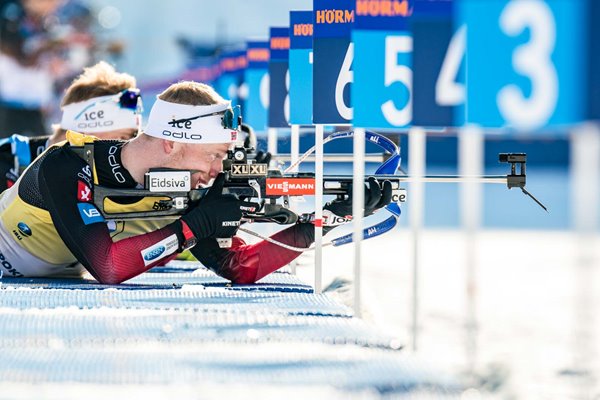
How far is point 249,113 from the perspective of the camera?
8719 mm

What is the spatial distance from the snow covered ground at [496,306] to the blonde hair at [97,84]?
1.58 meters

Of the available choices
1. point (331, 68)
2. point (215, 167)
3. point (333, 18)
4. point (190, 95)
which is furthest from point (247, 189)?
point (333, 18)

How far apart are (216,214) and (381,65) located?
3.70ft

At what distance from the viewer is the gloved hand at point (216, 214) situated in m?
5.24

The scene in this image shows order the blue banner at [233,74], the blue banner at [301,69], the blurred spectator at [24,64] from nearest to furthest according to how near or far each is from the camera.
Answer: the blue banner at [301,69]
the blue banner at [233,74]
the blurred spectator at [24,64]

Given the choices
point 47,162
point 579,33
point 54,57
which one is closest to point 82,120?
point 47,162

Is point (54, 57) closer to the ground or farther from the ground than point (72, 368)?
farther from the ground

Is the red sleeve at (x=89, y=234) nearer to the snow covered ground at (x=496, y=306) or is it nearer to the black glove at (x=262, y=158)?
the black glove at (x=262, y=158)

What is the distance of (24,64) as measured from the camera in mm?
17516

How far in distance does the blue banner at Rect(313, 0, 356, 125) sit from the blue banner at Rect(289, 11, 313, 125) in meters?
0.58

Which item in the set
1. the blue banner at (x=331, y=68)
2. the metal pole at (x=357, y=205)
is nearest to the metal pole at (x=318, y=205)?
the blue banner at (x=331, y=68)

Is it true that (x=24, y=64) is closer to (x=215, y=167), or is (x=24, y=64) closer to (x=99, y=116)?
(x=99, y=116)

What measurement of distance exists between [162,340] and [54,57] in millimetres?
17058

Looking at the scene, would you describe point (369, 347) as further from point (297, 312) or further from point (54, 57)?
point (54, 57)
